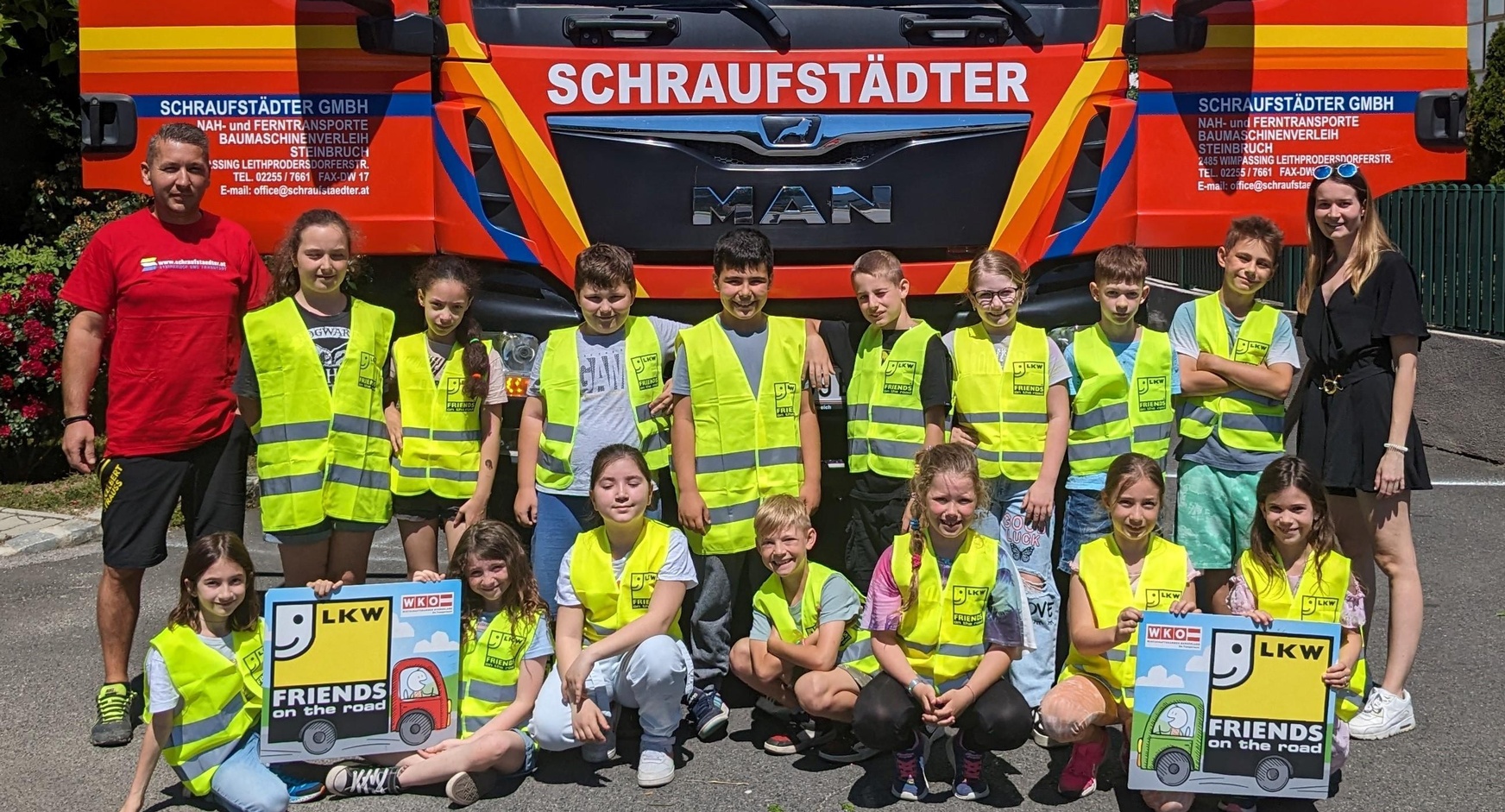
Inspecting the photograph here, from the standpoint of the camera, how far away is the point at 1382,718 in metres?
4.32

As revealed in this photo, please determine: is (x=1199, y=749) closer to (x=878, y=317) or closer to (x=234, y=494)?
(x=878, y=317)

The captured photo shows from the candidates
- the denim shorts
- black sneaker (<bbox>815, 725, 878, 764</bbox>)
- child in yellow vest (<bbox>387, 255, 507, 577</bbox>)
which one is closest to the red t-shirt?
the denim shorts

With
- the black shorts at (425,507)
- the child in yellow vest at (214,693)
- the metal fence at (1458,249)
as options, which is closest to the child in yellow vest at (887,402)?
the black shorts at (425,507)

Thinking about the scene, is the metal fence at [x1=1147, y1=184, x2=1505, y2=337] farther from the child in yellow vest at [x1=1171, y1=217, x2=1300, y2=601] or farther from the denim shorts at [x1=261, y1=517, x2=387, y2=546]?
the denim shorts at [x1=261, y1=517, x2=387, y2=546]

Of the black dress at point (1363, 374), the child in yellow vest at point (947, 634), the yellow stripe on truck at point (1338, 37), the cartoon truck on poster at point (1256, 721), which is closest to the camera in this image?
the cartoon truck on poster at point (1256, 721)

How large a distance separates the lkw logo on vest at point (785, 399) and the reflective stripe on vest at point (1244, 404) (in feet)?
4.06

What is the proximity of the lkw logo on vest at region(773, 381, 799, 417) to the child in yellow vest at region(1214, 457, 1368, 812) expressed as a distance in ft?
4.48

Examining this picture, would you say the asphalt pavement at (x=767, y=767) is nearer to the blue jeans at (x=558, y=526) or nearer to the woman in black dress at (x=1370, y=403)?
the woman in black dress at (x=1370, y=403)

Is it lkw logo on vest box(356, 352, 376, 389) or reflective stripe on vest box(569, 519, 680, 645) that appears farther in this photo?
lkw logo on vest box(356, 352, 376, 389)

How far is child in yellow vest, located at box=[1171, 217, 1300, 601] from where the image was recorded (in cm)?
449

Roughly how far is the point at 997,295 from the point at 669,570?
129 cm

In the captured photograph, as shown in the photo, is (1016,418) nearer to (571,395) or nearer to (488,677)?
(571,395)

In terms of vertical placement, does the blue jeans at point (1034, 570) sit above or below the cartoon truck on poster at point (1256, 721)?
above

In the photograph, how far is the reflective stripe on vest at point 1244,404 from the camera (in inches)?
178
